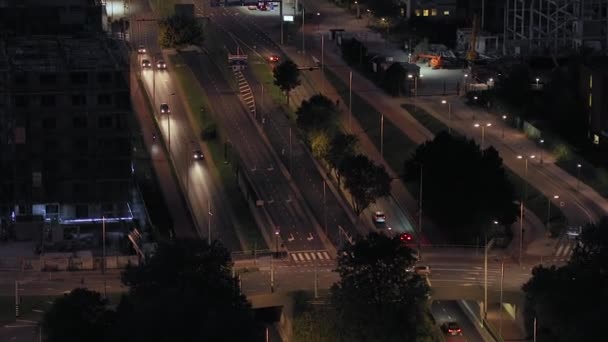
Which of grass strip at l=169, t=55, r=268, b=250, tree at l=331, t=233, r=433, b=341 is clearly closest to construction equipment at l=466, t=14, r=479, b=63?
grass strip at l=169, t=55, r=268, b=250

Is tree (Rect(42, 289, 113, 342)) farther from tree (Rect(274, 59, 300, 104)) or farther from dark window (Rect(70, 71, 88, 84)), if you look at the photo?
tree (Rect(274, 59, 300, 104))

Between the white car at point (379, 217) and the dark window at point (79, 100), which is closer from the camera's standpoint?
the white car at point (379, 217)

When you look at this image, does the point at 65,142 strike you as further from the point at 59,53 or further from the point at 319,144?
the point at 319,144

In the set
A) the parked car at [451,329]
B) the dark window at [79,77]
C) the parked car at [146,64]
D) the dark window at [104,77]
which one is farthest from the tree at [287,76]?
the parked car at [451,329]

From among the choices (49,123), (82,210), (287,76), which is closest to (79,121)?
(49,123)

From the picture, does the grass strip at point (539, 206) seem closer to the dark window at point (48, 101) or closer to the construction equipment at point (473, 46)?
the dark window at point (48, 101)

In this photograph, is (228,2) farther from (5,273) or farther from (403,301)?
(403,301)

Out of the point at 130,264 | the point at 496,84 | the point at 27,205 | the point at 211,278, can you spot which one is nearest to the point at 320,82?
the point at 496,84
